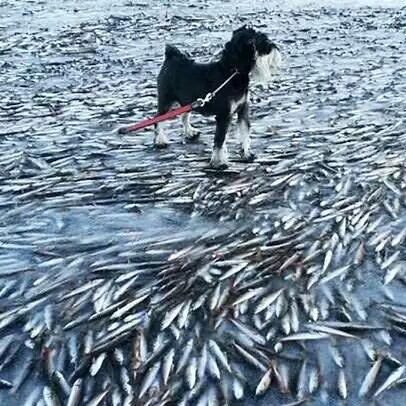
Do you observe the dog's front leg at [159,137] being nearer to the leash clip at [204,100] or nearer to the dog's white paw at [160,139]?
the dog's white paw at [160,139]

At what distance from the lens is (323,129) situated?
9.11 m

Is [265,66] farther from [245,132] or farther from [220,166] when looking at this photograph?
[220,166]

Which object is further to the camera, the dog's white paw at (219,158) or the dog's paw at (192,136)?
the dog's paw at (192,136)

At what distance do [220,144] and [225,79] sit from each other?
83 centimetres

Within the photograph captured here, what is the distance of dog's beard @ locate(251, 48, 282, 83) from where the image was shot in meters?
6.76

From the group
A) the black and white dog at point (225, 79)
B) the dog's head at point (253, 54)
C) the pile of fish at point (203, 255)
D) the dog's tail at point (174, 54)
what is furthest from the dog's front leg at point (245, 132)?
the dog's tail at point (174, 54)

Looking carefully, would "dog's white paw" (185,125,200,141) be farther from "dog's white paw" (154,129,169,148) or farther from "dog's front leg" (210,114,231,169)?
"dog's front leg" (210,114,231,169)

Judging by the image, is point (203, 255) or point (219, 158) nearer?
point (203, 255)

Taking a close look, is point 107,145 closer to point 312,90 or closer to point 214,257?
point 214,257

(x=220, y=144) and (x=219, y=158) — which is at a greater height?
(x=220, y=144)

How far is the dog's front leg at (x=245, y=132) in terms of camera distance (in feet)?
24.8

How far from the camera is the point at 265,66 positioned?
267 inches

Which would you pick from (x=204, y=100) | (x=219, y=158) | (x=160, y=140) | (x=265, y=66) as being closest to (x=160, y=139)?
(x=160, y=140)

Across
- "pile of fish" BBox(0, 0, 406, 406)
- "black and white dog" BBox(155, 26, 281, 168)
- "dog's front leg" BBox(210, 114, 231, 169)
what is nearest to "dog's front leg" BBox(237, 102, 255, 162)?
"black and white dog" BBox(155, 26, 281, 168)
